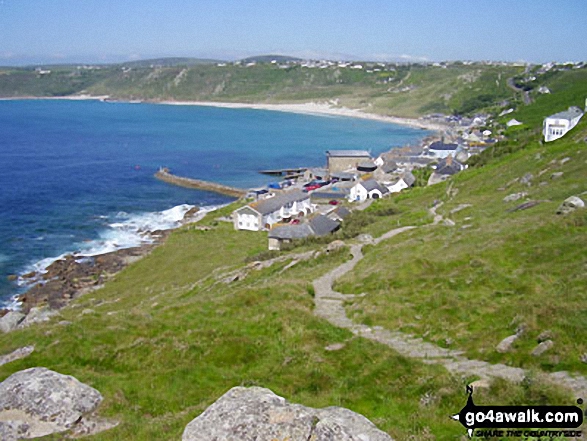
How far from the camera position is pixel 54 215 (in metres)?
79.9

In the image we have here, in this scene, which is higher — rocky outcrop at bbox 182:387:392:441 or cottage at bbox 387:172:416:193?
rocky outcrop at bbox 182:387:392:441

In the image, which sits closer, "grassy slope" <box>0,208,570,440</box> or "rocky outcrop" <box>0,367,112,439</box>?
"rocky outcrop" <box>0,367,112,439</box>

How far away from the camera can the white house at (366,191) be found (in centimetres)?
7669

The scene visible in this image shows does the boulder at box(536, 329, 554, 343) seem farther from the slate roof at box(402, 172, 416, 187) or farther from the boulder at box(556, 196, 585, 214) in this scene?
the slate roof at box(402, 172, 416, 187)

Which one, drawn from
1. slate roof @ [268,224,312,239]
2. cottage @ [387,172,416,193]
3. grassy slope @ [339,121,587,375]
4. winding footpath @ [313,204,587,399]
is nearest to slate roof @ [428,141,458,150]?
cottage @ [387,172,416,193]

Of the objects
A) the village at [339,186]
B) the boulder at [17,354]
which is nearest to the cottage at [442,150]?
the village at [339,186]

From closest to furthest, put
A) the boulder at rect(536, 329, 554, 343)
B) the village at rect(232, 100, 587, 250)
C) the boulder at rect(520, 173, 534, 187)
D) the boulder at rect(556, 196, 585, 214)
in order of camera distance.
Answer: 1. the boulder at rect(536, 329, 554, 343)
2. the boulder at rect(556, 196, 585, 214)
3. the boulder at rect(520, 173, 534, 187)
4. the village at rect(232, 100, 587, 250)

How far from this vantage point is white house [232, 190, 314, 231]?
6825 cm

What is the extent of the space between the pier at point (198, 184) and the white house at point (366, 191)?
82.7 ft

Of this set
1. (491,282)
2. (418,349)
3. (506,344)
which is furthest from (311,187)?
(506,344)

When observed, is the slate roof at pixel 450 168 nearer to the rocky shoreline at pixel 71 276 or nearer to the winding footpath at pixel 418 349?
the rocky shoreline at pixel 71 276

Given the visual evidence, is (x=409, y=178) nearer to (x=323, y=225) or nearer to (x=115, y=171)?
(x=323, y=225)

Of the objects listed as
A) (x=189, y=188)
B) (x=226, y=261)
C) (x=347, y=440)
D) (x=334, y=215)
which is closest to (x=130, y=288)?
(x=226, y=261)

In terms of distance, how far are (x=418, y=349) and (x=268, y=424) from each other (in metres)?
10.3
